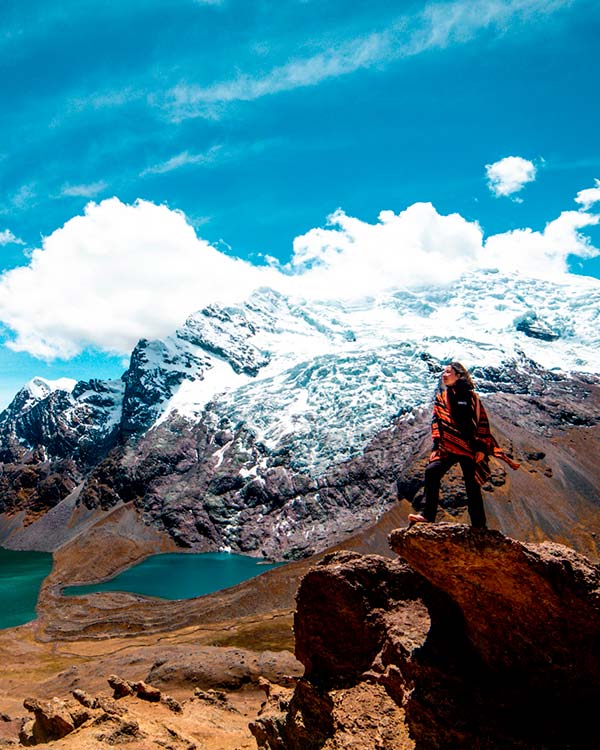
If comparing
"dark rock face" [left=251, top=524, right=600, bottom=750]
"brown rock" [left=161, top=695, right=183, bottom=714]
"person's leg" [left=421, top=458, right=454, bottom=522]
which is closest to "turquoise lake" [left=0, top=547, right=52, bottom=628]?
"brown rock" [left=161, top=695, right=183, bottom=714]

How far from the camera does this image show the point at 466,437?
1373 cm

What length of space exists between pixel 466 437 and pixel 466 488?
1180mm

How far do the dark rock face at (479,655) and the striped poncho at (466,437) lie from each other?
2016 millimetres

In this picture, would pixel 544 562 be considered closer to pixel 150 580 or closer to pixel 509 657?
pixel 509 657

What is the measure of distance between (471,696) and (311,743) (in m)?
5.57

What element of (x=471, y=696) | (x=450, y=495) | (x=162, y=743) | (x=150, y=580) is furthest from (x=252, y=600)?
(x=471, y=696)

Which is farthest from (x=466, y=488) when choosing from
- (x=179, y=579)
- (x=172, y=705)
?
(x=179, y=579)

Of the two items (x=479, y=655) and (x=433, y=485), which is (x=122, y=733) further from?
(x=433, y=485)

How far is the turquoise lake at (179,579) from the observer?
16362cm

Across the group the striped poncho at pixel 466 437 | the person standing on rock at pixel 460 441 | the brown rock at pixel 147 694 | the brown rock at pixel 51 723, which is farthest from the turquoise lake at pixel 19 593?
the striped poncho at pixel 466 437

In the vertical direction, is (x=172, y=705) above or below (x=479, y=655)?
below

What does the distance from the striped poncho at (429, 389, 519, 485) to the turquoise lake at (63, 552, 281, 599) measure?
510 ft

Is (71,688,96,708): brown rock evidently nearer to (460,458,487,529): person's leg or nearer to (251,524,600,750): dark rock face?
(251,524,600,750): dark rock face

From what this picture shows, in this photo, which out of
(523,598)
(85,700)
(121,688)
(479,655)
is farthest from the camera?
(121,688)
